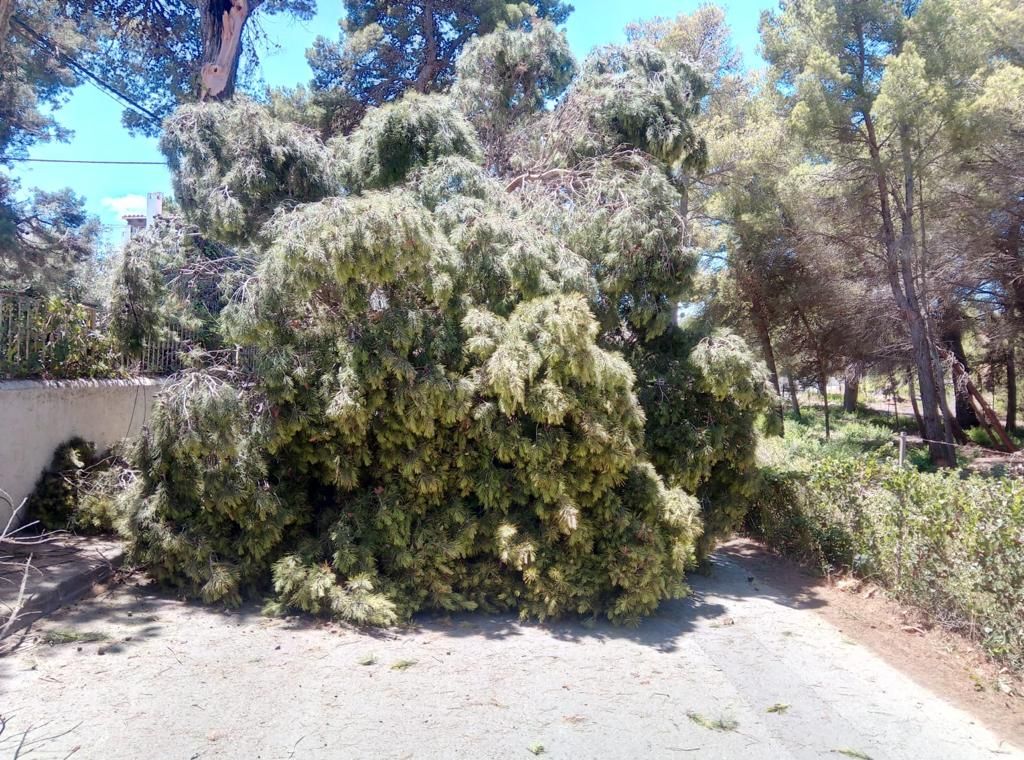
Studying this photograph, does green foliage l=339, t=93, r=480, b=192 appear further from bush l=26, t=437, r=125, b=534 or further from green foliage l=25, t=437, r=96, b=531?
green foliage l=25, t=437, r=96, b=531

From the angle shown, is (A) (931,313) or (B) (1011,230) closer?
(B) (1011,230)

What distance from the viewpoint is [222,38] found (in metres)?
10.2

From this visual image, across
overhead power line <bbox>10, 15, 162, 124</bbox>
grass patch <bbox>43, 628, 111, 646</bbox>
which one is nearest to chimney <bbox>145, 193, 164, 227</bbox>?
overhead power line <bbox>10, 15, 162, 124</bbox>

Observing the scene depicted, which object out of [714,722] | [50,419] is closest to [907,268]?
[714,722]

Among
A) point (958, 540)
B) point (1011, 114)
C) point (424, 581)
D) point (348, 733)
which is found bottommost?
point (348, 733)

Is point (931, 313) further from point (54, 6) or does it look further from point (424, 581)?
point (54, 6)

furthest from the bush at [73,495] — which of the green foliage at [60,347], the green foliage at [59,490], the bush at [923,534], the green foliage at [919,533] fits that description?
the bush at [923,534]

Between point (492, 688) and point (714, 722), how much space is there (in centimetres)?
139

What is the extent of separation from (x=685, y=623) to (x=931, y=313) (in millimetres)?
10258

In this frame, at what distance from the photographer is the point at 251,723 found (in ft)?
12.7

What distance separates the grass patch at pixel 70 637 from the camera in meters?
4.82

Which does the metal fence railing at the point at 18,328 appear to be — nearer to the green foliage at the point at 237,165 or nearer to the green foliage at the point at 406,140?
the green foliage at the point at 237,165

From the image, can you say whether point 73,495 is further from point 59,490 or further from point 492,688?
point 492,688

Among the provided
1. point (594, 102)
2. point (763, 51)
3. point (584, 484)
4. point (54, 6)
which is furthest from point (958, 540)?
point (54, 6)
